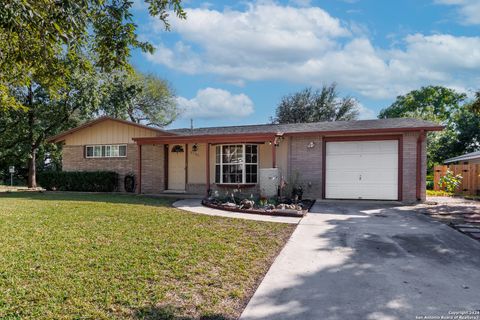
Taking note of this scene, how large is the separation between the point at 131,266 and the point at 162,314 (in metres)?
1.46

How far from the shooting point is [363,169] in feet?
39.9

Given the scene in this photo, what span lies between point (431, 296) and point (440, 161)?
32.7 metres

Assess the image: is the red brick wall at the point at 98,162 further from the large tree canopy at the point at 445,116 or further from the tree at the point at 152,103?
the large tree canopy at the point at 445,116

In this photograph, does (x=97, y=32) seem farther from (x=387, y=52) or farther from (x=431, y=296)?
(x=387, y=52)

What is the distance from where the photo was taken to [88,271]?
4.13 meters

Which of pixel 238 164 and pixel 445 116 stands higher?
pixel 445 116

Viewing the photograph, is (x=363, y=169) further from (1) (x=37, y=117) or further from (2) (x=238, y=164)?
(1) (x=37, y=117)

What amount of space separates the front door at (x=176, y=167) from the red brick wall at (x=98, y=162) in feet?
5.98

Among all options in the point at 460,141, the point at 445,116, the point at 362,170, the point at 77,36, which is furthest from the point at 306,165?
the point at 445,116

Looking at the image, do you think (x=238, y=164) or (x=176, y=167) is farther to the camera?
(x=176, y=167)

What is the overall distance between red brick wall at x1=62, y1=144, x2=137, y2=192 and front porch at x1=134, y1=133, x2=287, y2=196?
0.72 meters

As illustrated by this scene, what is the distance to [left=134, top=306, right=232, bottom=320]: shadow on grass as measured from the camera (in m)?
3.02

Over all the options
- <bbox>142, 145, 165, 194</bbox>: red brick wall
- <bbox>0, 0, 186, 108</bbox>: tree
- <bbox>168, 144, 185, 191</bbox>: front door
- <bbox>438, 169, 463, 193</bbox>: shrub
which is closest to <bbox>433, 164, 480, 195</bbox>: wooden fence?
<bbox>438, 169, 463, 193</bbox>: shrub

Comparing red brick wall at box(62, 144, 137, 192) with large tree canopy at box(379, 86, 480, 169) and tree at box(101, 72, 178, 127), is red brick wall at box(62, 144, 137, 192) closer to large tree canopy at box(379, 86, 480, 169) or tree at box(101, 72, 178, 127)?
tree at box(101, 72, 178, 127)
